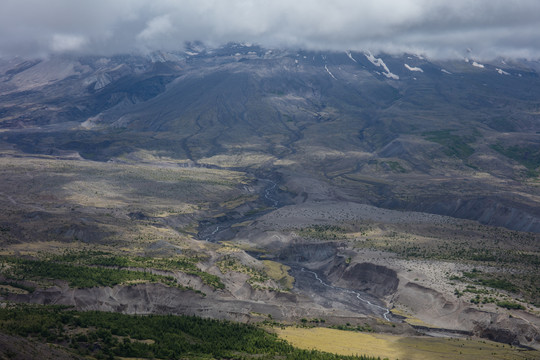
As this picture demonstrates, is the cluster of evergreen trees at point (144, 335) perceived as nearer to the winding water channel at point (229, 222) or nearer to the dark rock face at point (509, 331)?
the dark rock face at point (509, 331)

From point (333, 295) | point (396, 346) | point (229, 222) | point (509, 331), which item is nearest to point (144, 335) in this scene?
point (396, 346)

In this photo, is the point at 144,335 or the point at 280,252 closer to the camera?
the point at 144,335

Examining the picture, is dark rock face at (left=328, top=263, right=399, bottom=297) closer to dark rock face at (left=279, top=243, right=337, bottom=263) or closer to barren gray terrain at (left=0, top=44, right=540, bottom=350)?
barren gray terrain at (left=0, top=44, right=540, bottom=350)

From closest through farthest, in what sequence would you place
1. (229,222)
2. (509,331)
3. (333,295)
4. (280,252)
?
(509,331), (333,295), (280,252), (229,222)

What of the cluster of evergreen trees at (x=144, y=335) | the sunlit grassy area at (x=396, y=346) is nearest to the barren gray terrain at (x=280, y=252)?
the sunlit grassy area at (x=396, y=346)

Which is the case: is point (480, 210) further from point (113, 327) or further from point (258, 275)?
point (113, 327)

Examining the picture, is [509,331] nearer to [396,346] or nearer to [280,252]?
[396,346]

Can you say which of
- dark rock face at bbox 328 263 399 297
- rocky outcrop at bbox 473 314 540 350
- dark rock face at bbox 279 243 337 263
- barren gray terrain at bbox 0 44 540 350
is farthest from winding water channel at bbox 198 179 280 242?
rocky outcrop at bbox 473 314 540 350

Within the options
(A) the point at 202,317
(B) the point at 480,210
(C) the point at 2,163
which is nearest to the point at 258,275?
(A) the point at 202,317

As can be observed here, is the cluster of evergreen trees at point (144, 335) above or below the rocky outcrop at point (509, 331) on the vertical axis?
above
